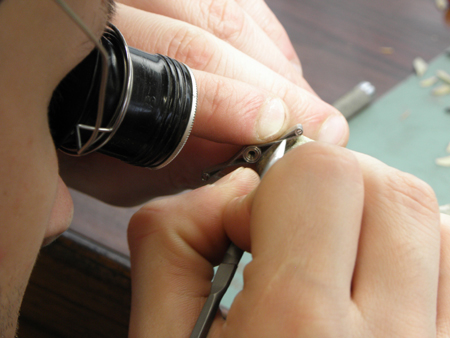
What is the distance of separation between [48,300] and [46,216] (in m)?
0.31

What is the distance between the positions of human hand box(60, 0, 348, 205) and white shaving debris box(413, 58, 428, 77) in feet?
1.35

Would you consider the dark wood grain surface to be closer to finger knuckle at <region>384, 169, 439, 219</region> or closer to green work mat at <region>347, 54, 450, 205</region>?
green work mat at <region>347, 54, 450, 205</region>

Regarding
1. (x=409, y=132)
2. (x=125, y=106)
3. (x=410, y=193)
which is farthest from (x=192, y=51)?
(x=409, y=132)

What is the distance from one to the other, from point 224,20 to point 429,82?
0.59m

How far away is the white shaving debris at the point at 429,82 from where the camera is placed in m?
1.02

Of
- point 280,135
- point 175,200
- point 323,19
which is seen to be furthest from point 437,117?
point 175,200

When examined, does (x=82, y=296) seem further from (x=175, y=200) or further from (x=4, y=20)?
(x=4, y=20)

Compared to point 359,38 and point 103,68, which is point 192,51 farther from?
point 359,38

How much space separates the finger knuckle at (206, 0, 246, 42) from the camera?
739 millimetres

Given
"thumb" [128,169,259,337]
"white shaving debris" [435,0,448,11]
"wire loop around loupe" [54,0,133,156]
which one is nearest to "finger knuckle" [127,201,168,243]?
"thumb" [128,169,259,337]

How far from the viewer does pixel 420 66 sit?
107 centimetres

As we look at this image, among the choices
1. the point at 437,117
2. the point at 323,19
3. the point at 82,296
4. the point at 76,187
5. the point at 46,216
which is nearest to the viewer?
the point at 46,216

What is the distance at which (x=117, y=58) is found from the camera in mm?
399

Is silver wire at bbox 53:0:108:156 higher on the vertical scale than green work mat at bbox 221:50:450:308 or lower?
higher
